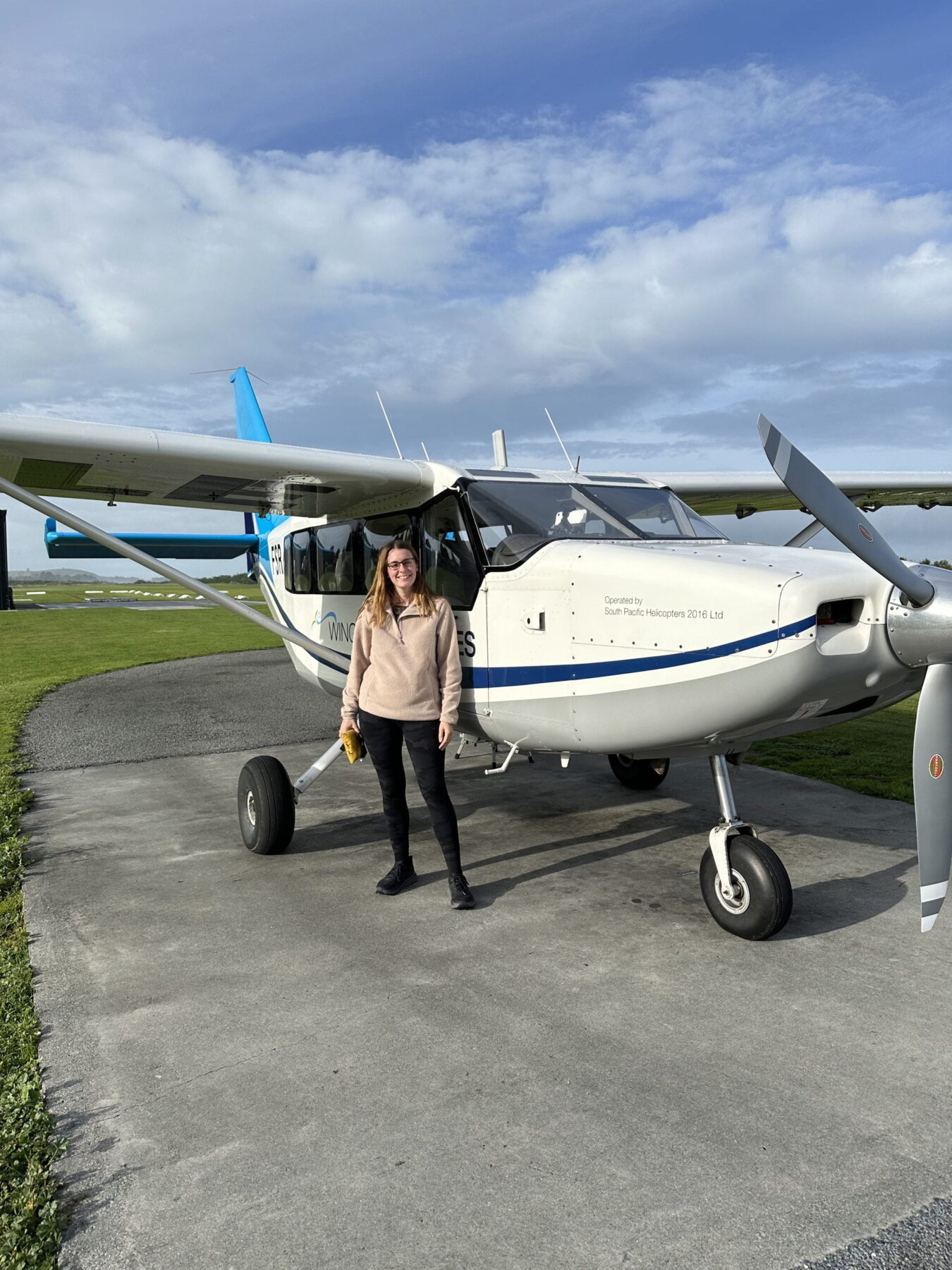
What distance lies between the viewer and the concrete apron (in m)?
2.25

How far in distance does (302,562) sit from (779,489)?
4.01 m

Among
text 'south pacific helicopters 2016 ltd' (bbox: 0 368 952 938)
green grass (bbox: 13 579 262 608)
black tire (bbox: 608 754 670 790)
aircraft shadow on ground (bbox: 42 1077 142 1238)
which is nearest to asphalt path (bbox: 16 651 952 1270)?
aircraft shadow on ground (bbox: 42 1077 142 1238)

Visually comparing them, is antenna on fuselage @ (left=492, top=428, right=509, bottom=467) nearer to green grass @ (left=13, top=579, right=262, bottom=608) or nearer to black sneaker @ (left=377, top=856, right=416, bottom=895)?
black sneaker @ (left=377, top=856, right=416, bottom=895)

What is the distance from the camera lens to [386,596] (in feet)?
15.1

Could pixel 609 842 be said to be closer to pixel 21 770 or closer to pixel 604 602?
pixel 604 602

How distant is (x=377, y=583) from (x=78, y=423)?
192cm

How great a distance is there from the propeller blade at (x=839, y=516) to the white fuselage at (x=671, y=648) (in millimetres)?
137

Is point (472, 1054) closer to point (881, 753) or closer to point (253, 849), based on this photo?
point (253, 849)

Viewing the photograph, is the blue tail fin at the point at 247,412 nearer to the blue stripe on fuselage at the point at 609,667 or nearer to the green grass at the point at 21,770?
the green grass at the point at 21,770

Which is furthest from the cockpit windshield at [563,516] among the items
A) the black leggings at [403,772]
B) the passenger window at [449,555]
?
the black leggings at [403,772]

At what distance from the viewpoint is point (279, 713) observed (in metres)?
11.1

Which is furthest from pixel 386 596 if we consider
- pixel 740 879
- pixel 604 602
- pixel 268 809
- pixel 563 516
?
pixel 740 879

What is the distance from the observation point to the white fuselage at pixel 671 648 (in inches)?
137

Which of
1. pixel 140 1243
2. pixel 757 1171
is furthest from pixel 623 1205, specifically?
pixel 140 1243
